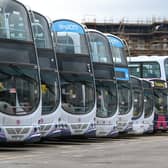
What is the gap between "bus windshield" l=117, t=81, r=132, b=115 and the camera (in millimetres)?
25906

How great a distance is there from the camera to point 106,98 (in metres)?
24.0

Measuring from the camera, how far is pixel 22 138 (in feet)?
56.9

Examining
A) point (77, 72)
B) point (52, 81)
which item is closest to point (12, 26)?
point (52, 81)

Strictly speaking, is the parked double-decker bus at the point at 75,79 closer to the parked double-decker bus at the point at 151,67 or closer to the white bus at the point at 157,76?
the white bus at the point at 157,76

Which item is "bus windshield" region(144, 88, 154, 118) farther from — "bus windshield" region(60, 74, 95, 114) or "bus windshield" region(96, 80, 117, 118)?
"bus windshield" region(60, 74, 95, 114)

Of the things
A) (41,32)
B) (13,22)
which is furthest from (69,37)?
(13,22)

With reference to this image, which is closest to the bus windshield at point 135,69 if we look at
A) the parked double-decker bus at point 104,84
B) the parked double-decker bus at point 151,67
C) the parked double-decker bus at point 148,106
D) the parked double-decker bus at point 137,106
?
the parked double-decker bus at point 151,67

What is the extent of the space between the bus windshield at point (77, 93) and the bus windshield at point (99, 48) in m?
2.15

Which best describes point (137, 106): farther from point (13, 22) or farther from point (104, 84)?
point (13, 22)

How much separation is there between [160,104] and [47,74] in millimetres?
14458

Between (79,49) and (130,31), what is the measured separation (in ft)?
192

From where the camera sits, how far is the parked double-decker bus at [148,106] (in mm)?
30000

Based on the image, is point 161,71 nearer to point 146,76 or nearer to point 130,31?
point 146,76

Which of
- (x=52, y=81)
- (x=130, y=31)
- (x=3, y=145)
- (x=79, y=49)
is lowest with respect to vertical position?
(x=3, y=145)
